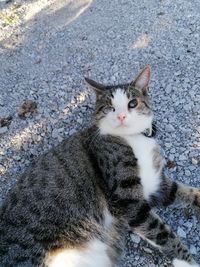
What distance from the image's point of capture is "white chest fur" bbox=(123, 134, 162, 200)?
412cm

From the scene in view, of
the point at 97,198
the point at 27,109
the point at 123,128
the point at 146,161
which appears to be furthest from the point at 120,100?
the point at 27,109

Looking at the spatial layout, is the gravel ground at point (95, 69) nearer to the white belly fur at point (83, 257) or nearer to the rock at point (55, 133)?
the rock at point (55, 133)

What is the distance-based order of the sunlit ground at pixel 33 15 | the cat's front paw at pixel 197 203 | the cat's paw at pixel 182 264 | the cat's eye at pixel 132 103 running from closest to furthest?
the cat's paw at pixel 182 264, the cat's eye at pixel 132 103, the cat's front paw at pixel 197 203, the sunlit ground at pixel 33 15

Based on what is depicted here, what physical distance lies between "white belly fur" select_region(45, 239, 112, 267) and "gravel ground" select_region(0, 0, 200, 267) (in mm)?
288

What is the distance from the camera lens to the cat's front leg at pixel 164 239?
402 centimetres

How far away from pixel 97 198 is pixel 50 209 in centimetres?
40

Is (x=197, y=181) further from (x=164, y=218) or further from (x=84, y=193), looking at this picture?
(x=84, y=193)

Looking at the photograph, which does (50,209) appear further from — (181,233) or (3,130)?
(3,130)

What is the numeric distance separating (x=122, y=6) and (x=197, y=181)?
303 centimetres

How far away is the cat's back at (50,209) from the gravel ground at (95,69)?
590mm

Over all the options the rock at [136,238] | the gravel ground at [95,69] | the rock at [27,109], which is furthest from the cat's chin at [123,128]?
the rock at [27,109]

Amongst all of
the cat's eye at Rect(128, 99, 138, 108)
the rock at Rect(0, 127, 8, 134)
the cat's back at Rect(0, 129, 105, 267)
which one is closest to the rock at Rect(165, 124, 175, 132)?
the cat's eye at Rect(128, 99, 138, 108)

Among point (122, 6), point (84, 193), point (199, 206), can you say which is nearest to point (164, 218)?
point (199, 206)

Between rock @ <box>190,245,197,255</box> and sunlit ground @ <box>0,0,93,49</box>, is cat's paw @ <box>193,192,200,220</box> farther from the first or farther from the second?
sunlit ground @ <box>0,0,93,49</box>
